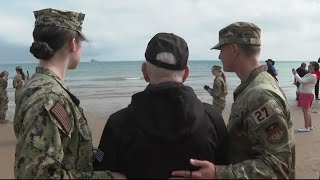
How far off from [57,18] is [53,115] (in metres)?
0.64

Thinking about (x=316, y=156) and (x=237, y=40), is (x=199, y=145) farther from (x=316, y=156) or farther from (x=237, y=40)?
(x=316, y=156)

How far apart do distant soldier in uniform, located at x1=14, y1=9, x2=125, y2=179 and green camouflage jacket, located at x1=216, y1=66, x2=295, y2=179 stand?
0.73m

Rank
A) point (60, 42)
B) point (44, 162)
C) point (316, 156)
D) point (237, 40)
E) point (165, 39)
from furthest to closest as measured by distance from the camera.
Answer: point (316, 156) → point (237, 40) → point (60, 42) → point (165, 39) → point (44, 162)

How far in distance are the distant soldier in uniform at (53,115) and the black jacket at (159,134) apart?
143 millimetres

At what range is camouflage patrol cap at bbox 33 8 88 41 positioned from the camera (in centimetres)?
240

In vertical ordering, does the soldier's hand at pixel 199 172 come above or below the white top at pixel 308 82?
above

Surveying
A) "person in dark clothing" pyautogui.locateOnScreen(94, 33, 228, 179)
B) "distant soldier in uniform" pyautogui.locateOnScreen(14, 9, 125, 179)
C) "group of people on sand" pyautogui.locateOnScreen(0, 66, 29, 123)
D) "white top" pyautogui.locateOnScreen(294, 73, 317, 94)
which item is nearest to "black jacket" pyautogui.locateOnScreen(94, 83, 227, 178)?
"person in dark clothing" pyautogui.locateOnScreen(94, 33, 228, 179)

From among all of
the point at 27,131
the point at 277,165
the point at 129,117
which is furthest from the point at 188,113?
the point at 27,131

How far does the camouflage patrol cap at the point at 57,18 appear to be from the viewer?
94.6 inches

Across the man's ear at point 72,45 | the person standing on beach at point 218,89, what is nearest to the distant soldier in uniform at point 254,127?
the man's ear at point 72,45

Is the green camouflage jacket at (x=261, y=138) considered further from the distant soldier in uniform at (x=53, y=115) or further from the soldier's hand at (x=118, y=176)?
the distant soldier in uniform at (x=53, y=115)

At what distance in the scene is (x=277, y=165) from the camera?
232 centimetres

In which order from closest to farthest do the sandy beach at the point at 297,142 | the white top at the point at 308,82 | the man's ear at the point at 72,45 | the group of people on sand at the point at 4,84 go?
the man's ear at the point at 72,45 → the sandy beach at the point at 297,142 → the white top at the point at 308,82 → the group of people on sand at the point at 4,84

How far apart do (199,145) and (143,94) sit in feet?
1.32
